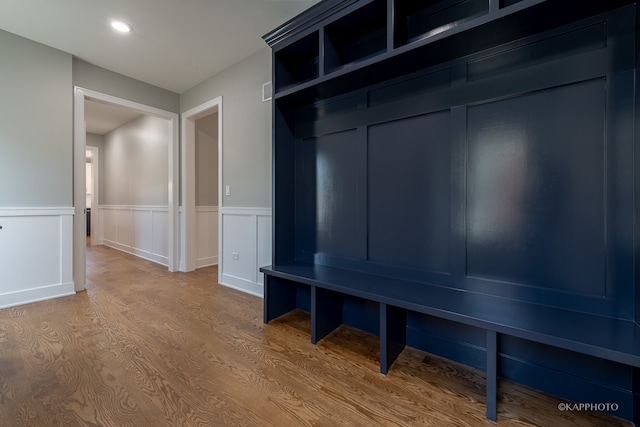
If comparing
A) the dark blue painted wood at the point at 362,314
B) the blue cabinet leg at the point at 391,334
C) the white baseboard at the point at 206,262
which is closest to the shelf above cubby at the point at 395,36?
the blue cabinet leg at the point at 391,334

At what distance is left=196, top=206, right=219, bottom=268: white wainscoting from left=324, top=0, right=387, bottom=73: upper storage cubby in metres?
2.92

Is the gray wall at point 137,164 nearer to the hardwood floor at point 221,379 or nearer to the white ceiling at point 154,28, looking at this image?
the white ceiling at point 154,28

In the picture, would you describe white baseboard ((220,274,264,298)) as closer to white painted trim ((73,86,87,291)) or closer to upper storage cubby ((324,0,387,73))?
white painted trim ((73,86,87,291))

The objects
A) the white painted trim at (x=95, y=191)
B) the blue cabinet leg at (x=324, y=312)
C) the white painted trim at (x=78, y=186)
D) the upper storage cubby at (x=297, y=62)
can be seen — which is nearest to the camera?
the blue cabinet leg at (x=324, y=312)

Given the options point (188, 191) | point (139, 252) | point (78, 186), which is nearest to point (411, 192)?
point (188, 191)

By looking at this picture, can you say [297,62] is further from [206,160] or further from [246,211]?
[206,160]

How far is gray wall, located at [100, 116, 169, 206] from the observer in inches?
170

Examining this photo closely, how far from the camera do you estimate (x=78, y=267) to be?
2861 millimetres

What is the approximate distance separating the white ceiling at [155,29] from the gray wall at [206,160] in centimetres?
91

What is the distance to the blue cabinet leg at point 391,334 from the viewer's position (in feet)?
4.86

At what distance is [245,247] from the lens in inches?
114

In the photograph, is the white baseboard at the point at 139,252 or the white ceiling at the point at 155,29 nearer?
the white ceiling at the point at 155,29

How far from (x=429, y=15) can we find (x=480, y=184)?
1084 mm

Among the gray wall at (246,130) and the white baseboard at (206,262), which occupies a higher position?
the gray wall at (246,130)
